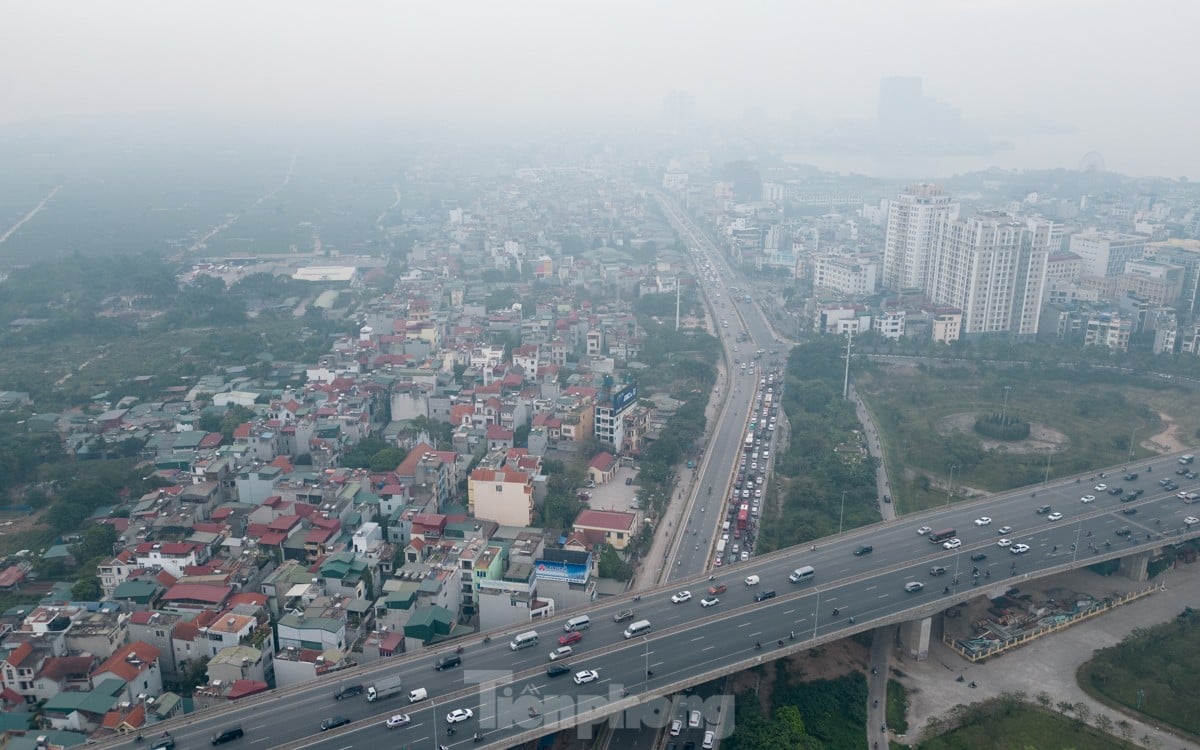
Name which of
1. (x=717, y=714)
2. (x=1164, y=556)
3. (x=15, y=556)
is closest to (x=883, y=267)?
(x=1164, y=556)

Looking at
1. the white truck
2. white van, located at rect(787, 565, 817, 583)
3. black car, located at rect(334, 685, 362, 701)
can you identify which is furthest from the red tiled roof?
black car, located at rect(334, 685, 362, 701)

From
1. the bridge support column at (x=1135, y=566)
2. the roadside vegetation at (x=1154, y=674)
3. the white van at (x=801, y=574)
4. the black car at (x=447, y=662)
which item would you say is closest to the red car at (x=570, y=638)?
the black car at (x=447, y=662)

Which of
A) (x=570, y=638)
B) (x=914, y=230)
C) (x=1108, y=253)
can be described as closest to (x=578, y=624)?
(x=570, y=638)

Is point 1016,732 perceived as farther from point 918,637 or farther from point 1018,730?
point 918,637

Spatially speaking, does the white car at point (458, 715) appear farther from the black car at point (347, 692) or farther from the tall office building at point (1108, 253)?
the tall office building at point (1108, 253)

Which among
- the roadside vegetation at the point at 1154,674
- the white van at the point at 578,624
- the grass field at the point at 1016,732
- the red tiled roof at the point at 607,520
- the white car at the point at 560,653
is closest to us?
the white car at the point at 560,653

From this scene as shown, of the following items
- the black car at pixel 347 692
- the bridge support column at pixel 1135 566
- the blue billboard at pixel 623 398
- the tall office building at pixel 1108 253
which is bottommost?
the bridge support column at pixel 1135 566

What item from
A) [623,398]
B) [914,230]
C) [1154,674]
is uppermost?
[914,230]
